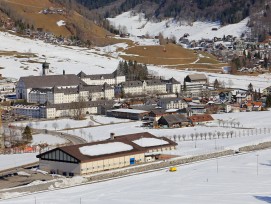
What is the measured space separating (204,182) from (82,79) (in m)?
34.3

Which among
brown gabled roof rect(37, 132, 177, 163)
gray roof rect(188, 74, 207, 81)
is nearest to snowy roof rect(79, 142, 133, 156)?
brown gabled roof rect(37, 132, 177, 163)

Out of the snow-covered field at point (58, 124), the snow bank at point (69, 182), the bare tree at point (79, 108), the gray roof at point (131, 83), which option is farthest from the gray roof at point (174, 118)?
the snow bank at point (69, 182)

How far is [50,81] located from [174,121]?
16476 millimetres

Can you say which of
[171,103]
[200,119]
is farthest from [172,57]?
[200,119]

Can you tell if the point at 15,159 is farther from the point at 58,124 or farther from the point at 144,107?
the point at 144,107

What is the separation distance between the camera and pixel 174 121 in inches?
1702

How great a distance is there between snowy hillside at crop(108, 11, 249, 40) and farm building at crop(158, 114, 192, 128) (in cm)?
7076

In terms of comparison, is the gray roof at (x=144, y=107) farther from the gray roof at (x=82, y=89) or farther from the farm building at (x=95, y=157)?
the farm building at (x=95, y=157)

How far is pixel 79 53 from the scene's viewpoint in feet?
271

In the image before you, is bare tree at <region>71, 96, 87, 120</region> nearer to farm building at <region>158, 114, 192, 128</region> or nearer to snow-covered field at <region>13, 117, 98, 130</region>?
snow-covered field at <region>13, 117, 98, 130</region>

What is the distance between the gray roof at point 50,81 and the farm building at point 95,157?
24363 millimetres

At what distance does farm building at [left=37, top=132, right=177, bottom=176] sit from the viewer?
2888 centimetres

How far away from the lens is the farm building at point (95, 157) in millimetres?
28877

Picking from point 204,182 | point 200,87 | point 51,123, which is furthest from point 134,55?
point 204,182
